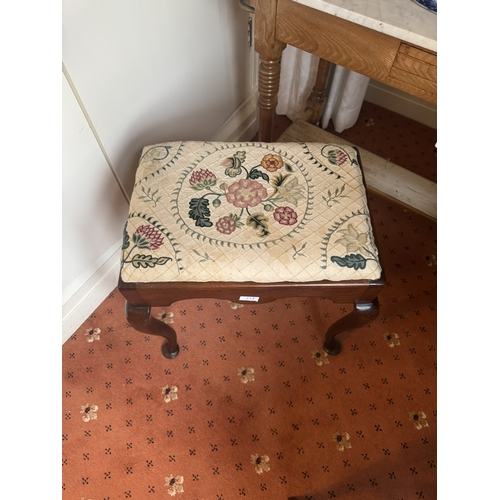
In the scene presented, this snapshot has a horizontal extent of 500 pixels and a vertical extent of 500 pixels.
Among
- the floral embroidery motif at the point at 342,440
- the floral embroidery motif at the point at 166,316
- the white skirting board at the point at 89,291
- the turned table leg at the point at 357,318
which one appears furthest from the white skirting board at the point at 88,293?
the floral embroidery motif at the point at 342,440

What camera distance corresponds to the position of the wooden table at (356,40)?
0.71 metres

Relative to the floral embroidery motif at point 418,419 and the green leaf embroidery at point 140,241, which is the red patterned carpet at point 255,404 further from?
the green leaf embroidery at point 140,241

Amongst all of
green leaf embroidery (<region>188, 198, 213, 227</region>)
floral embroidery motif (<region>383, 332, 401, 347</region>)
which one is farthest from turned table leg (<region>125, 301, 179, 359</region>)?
floral embroidery motif (<region>383, 332, 401, 347</region>)

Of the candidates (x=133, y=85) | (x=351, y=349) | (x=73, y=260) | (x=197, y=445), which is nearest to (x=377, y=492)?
(x=351, y=349)

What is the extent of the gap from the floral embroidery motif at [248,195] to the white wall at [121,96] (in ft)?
0.81

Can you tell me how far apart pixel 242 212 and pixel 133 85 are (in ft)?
1.27

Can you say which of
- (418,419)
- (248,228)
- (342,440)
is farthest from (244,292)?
(418,419)

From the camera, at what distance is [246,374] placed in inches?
43.5

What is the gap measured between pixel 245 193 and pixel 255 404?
0.59 m

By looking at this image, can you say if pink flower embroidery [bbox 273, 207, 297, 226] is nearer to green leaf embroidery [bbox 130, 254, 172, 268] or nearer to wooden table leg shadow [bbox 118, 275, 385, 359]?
wooden table leg shadow [bbox 118, 275, 385, 359]

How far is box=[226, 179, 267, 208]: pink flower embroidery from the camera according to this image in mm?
780

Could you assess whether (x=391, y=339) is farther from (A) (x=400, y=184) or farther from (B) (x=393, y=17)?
(B) (x=393, y=17)
